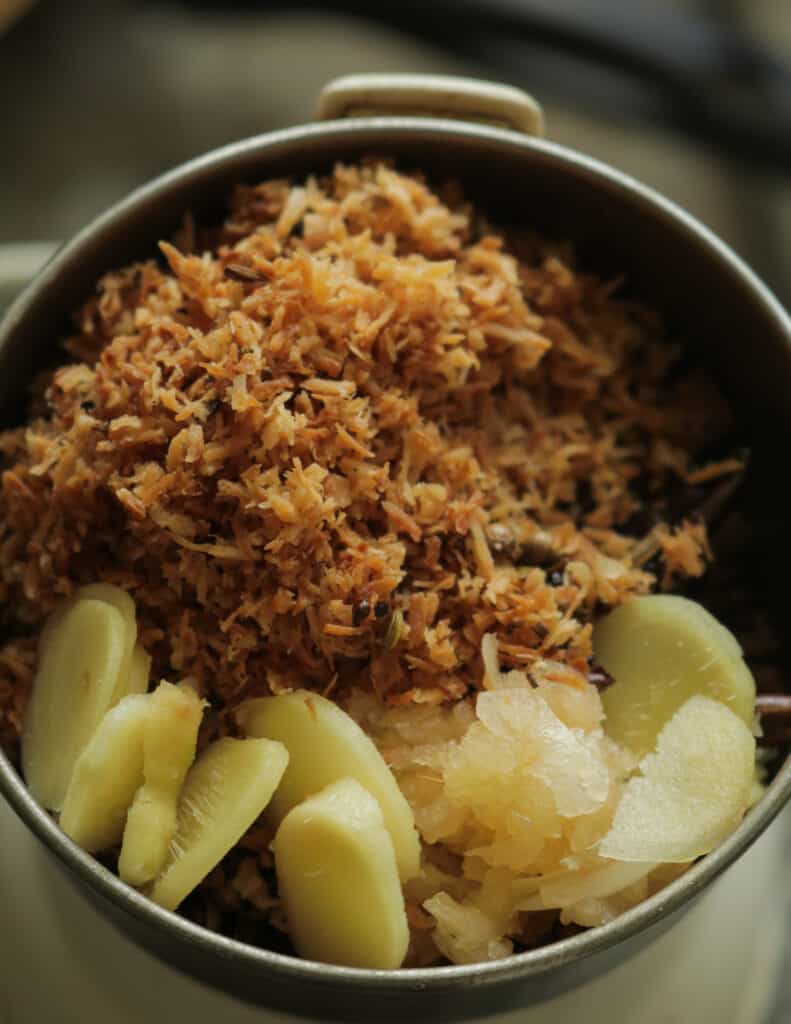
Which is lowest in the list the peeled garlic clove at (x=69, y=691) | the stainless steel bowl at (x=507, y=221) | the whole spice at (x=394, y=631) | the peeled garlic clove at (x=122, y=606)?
the peeled garlic clove at (x=69, y=691)


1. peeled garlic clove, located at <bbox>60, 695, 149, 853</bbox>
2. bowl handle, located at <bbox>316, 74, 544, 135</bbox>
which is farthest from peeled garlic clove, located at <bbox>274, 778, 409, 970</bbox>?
bowl handle, located at <bbox>316, 74, 544, 135</bbox>

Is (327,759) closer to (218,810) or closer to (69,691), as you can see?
(218,810)

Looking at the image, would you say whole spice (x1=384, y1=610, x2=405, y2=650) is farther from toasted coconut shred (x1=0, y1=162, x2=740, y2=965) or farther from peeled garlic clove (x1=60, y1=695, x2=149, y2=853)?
peeled garlic clove (x1=60, y1=695, x2=149, y2=853)

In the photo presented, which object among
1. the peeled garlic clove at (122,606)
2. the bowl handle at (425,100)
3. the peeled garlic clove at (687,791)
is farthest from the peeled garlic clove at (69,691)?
the bowl handle at (425,100)

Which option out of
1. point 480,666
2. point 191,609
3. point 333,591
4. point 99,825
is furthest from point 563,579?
point 99,825

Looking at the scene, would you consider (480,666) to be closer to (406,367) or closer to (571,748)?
(571,748)

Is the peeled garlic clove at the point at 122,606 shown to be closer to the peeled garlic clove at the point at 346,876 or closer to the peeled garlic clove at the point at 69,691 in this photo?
the peeled garlic clove at the point at 69,691
